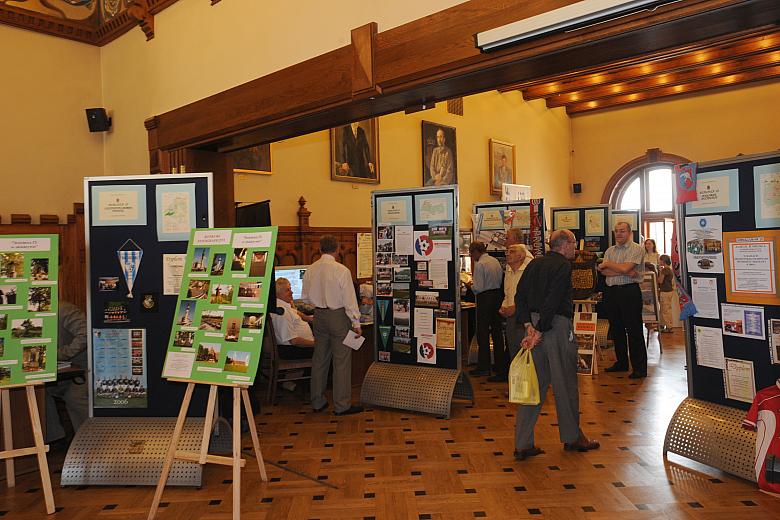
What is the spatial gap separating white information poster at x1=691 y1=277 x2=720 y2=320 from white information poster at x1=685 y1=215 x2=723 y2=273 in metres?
0.08

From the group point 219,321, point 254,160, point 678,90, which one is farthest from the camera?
point 678,90

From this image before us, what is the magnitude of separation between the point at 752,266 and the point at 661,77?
1083 cm

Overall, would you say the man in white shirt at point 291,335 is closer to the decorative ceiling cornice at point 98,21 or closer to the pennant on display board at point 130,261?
the pennant on display board at point 130,261

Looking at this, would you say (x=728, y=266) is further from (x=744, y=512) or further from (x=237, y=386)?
(x=237, y=386)

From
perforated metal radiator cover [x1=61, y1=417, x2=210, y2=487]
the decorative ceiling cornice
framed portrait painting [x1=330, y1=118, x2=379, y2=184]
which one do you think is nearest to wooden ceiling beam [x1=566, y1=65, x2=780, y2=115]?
framed portrait painting [x1=330, y1=118, x2=379, y2=184]

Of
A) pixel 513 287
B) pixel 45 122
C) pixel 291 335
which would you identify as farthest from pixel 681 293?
pixel 45 122

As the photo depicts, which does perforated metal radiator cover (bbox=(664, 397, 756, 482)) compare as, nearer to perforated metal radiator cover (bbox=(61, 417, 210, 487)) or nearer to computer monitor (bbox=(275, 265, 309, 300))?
perforated metal radiator cover (bbox=(61, 417, 210, 487))

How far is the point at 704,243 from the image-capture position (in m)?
4.44

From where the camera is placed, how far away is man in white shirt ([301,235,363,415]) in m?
5.86

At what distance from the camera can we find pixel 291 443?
5.13 metres

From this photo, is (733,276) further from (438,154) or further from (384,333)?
(438,154)

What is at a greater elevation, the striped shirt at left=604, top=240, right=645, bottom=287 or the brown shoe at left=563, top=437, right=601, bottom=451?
the striped shirt at left=604, top=240, right=645, bottom=287

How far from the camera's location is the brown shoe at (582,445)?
475cm

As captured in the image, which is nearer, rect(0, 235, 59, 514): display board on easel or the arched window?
rect(0, 235, 59, 514): display board on easel
